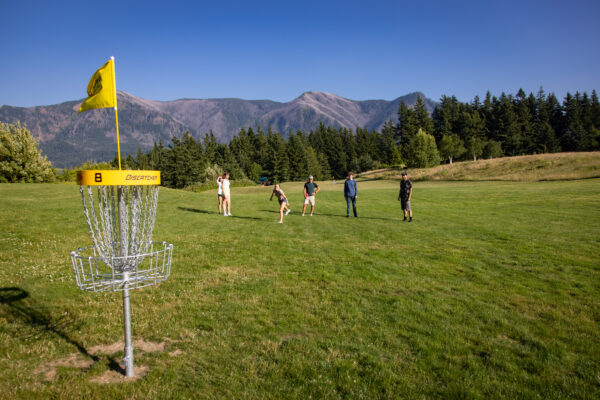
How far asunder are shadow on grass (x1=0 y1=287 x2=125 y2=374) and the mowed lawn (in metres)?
0.04

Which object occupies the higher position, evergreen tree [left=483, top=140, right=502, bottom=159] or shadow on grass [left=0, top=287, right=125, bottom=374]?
Result: evergreen tree [left=483, top=140, right=502, bottom=159]

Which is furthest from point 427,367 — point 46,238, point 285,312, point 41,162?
point 41,162

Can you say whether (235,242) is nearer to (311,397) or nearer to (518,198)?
(311,397)

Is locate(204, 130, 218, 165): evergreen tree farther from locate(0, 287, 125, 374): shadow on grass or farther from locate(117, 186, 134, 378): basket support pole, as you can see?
locate(117, 186, 134, 378): basket support pole

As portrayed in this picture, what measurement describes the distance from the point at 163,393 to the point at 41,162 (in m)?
52.6

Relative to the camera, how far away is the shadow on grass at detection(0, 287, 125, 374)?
5.20m

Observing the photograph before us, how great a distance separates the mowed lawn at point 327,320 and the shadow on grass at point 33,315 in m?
0.04

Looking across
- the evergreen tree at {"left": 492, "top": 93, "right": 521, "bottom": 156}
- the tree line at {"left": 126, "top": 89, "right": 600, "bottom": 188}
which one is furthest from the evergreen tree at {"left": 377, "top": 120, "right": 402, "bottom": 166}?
the evergreen tree at {"left": 492, "top": 93, "right": 521, "bottom": 156}

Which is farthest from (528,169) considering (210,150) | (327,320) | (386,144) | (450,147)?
(210,150)

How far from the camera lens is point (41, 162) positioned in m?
44.0

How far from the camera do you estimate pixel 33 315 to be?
595 cm

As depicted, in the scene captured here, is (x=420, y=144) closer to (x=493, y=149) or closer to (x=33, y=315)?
(x=493, y=149)

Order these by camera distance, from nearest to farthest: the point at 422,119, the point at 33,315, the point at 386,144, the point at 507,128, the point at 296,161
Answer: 1. the point at 33,315
2. the point at 507,128
3. the point at 296,161
4. the point at 422,119
5. the point at 386,144

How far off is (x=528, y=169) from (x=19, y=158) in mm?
69333
